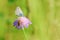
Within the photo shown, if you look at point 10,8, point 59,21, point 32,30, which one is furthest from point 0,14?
point 59,21

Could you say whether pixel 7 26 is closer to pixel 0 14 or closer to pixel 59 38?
pixel 0 14

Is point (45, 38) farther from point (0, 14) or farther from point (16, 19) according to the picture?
point (0, 14)

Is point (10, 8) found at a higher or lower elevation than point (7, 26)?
higher

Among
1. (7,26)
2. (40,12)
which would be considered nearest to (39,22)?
(40,12)

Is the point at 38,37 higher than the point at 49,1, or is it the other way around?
the point at 49,1

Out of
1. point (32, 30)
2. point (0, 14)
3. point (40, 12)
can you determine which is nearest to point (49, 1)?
point (40, 12)

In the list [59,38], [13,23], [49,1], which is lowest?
[59,38]
